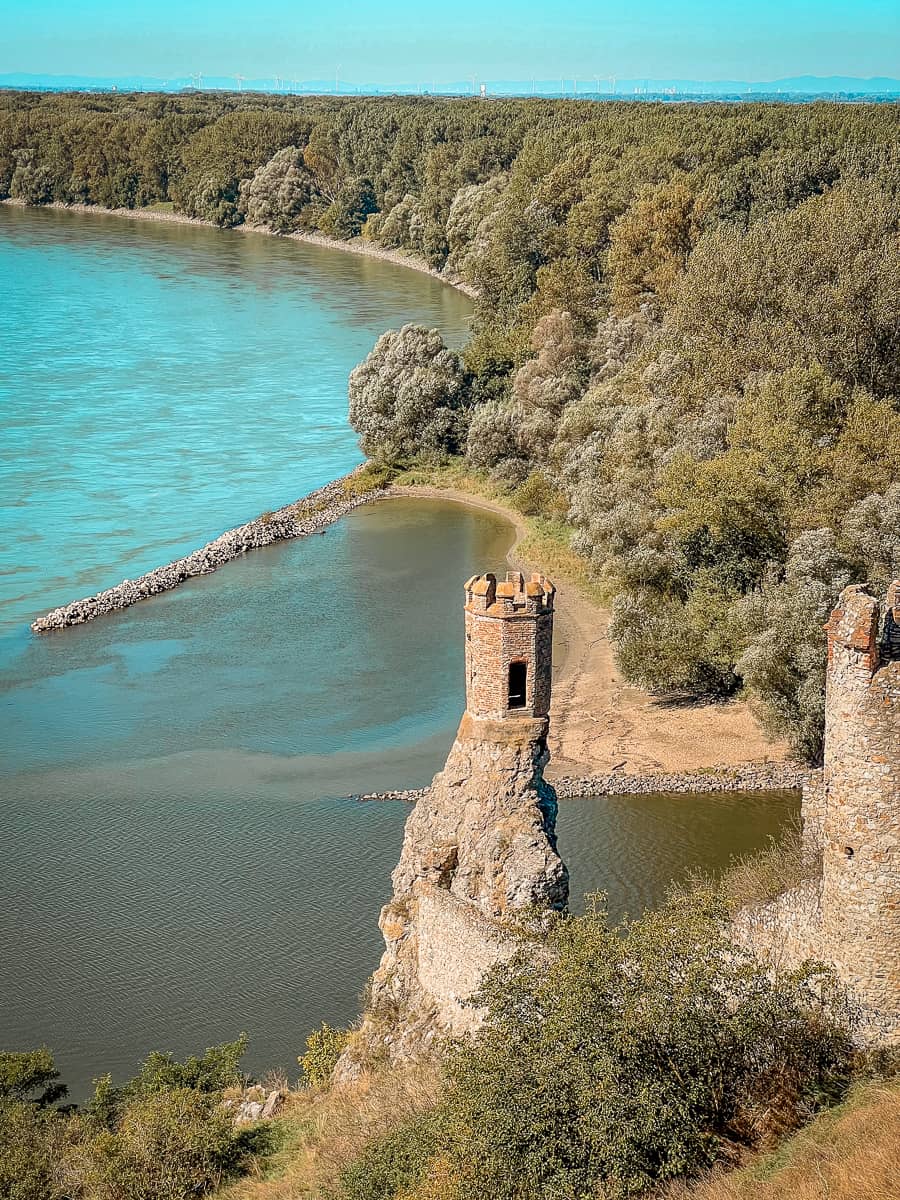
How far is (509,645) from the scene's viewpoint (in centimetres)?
1877

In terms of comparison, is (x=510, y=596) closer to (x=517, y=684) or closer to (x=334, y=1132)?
(x=517, y=684)

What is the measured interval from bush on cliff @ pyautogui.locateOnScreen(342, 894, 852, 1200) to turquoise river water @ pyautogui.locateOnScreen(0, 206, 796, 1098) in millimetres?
8779

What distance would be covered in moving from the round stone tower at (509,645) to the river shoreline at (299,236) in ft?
260

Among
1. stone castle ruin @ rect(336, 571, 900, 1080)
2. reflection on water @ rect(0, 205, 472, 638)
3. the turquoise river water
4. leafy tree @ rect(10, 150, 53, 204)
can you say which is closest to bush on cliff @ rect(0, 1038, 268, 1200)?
stone castle ruin @ rect(336, 571, 900, 1080)

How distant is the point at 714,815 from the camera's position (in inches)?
1227

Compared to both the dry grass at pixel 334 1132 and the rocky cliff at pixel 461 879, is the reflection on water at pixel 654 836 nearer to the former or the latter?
the rocky cliff at pixel 461 879

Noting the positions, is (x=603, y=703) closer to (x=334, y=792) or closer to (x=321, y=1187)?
(x=334, y=792)

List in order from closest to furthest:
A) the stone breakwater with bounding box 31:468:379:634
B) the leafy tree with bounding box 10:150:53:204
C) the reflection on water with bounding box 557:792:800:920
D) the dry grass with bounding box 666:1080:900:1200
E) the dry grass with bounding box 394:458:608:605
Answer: the dry grass with bounding box 666:1080:900:1200 → the reflection on water with bounding box 557:792:800:920 → the stone breakwater with bounding box 31:468:379:634 → the dry grass with bounding box 394:458:608:605 → the leafy tree with bounding box 10:150:53:204

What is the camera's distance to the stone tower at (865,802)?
14625mm

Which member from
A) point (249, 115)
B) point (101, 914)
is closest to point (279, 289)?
point (249, 115)

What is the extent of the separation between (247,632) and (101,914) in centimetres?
1652

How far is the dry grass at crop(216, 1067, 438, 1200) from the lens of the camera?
54.7ft

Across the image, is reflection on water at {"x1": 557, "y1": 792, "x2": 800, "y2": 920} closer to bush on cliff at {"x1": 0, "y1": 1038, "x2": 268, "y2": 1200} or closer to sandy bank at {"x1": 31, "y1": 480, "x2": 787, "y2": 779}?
sandy bank at {"x1": 31, "y1": 480, "x2": 787, "y2": 779}

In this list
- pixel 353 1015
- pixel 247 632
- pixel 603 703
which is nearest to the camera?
pixel 353 1015
